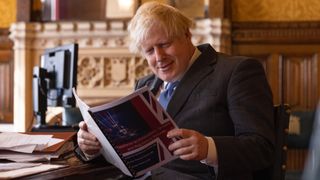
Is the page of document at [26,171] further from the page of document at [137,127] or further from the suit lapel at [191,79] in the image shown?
the suit lapel at [191,79]

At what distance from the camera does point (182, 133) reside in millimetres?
1257

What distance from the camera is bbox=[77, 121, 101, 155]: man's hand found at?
4.73 feet

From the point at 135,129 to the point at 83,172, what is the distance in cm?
17

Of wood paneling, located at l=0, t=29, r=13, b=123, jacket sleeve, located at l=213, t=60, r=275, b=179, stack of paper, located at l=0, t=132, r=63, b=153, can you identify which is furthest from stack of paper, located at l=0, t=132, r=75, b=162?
wood paneling, located at l=0, t=29, r=13, b=123

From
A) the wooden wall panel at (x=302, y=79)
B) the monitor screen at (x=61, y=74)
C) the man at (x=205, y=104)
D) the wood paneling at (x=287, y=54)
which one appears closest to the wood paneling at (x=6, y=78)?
the monitor screen at (x=61, y=74)

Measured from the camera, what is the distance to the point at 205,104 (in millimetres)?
1541

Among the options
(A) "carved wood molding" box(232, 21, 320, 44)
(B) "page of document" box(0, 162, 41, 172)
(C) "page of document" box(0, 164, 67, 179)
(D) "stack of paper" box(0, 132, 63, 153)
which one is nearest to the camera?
(C) "page of document" box(0, 164, 67, 179)

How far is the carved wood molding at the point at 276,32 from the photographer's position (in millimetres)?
3959

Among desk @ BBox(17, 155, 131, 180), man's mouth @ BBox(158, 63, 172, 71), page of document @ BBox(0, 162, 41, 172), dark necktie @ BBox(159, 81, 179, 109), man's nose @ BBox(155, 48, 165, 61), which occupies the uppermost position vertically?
man's nose @ BBox(155, 48, 165, 61)

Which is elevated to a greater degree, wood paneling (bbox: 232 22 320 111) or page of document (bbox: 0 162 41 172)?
wood paneling (bbox: 232 22 320 111)

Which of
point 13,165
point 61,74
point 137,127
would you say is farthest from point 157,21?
point 61,74

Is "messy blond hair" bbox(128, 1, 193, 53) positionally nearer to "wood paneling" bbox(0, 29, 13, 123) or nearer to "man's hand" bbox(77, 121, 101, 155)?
"man's hand" bbox(77, 121, 101, 155)

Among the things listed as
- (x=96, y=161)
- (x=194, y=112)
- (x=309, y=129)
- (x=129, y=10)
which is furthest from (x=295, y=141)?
(x=129, y=10)

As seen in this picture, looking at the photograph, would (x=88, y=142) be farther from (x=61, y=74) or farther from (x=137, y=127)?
(x=61, y=74)
